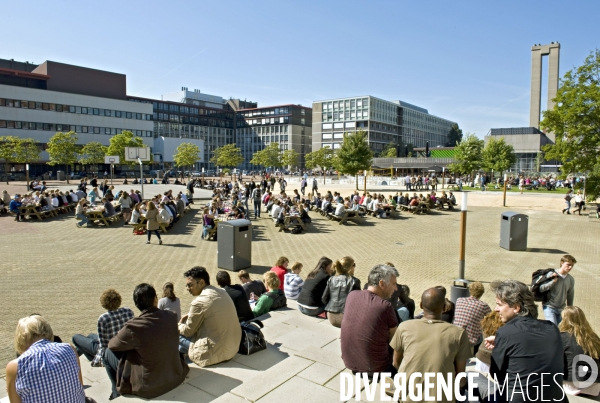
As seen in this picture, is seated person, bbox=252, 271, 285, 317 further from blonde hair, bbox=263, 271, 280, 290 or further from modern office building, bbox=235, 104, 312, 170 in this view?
modern office building, bbox=235, 104, 312, 170

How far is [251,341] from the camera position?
565cm

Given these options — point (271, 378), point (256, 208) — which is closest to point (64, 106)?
point (256, 208)

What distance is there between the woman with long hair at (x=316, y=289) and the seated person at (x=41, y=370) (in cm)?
406

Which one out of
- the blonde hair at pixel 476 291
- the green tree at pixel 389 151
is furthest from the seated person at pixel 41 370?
the green tree at pixel 389 151

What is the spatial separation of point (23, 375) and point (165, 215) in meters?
13.8

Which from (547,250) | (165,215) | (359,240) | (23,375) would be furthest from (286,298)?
(547,250)

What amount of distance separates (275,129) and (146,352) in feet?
409

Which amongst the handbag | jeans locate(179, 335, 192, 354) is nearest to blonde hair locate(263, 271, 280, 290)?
the handbag

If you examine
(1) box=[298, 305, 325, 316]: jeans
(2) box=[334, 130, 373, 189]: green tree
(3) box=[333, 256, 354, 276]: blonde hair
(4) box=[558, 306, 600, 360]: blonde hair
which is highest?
(2) box=[334, 130, 373, 189]: green tree

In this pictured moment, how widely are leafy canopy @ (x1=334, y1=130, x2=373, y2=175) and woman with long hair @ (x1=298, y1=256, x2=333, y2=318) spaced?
3635 cm

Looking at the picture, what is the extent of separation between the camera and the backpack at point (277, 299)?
744 cm

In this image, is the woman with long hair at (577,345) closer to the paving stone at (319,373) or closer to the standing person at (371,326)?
the standing person at (371,326)

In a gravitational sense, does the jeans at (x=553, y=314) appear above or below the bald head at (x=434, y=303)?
below

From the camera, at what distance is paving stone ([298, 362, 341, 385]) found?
16.4 feet
